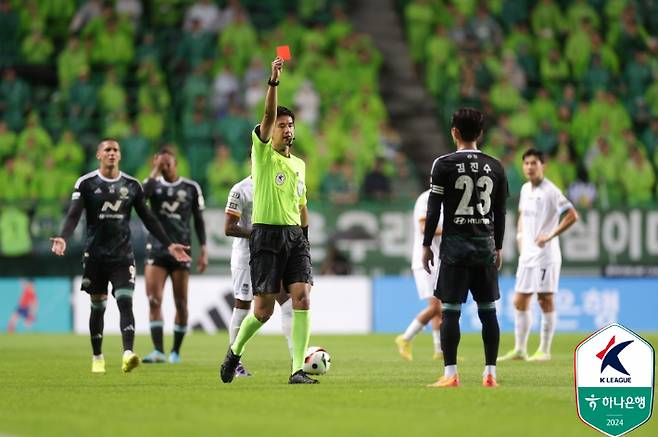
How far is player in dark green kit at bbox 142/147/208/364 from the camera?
16.4 meters

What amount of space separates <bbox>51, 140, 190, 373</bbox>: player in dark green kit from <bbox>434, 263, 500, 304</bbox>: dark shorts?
364 cm

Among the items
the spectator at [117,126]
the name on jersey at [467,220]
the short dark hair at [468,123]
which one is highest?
the spectator at [117,126]

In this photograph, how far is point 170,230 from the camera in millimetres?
16422

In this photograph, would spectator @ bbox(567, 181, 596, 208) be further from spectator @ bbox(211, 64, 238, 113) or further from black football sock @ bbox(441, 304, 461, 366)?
black football sock @ bbox(441, 304, 461, 366)

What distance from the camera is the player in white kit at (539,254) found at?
16.9 metres

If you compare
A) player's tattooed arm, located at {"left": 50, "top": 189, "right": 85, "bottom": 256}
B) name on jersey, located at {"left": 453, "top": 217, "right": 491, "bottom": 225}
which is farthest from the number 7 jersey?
player's tattooed arm, located at {"left": 50, "top": 189, "right": 85, "bottom": 256}

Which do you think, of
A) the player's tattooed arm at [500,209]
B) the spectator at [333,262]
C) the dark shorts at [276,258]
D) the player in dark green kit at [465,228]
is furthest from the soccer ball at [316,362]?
the spectator at [333,262]

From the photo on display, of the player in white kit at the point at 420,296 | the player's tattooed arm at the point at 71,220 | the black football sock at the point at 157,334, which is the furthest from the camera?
the player in white kit at the point at 420,296

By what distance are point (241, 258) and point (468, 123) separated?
3643mm

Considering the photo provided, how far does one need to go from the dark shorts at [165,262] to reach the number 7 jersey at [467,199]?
5721mm

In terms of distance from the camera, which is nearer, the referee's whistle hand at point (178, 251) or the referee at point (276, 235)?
the referee at point (276, 235)

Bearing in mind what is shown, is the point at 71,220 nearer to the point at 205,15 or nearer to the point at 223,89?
the point at 223,89

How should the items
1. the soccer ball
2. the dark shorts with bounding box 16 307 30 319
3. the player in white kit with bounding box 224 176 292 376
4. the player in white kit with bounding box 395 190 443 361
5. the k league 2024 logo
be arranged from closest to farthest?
the k league 2024 logo → the soccer ball → the player in white kit with bounding box 224 176 292 376 → the player in white kit with bounding box 395 190 443 361 → the dark shorts with bounding box 16 307 30 319

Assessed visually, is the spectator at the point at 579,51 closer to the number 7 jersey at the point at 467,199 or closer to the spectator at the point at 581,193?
the spectator at the point at 581,193
